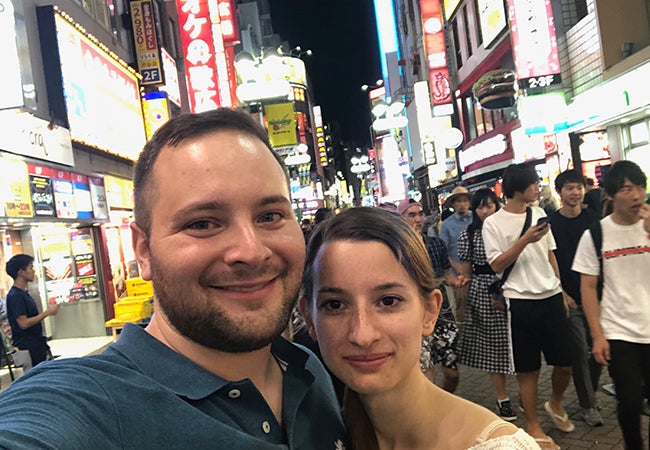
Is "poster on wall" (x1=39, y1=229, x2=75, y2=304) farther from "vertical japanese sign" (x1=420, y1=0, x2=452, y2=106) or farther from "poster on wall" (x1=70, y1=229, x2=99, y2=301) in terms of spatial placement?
"vertical japanese sign" (x1=420, y1=0, x2=452, y2=106)

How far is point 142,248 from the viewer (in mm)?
1493

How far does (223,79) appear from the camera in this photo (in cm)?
1875

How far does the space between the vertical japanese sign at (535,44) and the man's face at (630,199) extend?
9.20 m

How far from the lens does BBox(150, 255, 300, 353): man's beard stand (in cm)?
135

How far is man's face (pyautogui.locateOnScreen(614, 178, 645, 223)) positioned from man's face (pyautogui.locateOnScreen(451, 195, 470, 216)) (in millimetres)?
3791

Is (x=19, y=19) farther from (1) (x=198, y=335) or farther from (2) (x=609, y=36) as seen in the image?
(2) (x=609, y=36)

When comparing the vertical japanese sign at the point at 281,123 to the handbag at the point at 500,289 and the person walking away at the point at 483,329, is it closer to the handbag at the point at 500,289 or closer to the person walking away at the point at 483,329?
the person walking away at the point at 483,329

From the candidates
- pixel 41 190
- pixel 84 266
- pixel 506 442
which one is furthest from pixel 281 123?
pixel 506 442

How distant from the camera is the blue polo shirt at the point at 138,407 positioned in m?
1.10

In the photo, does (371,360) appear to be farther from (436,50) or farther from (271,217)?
(436,50)

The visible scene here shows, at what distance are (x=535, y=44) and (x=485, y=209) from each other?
7872 millimetres

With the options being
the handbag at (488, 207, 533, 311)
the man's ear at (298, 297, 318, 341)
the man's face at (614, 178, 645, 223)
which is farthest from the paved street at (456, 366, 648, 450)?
the man's ear at (298, 297, 318, 341)

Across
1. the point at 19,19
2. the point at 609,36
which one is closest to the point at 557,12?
the point at 609,36

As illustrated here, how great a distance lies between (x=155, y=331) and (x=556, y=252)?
474 cm
